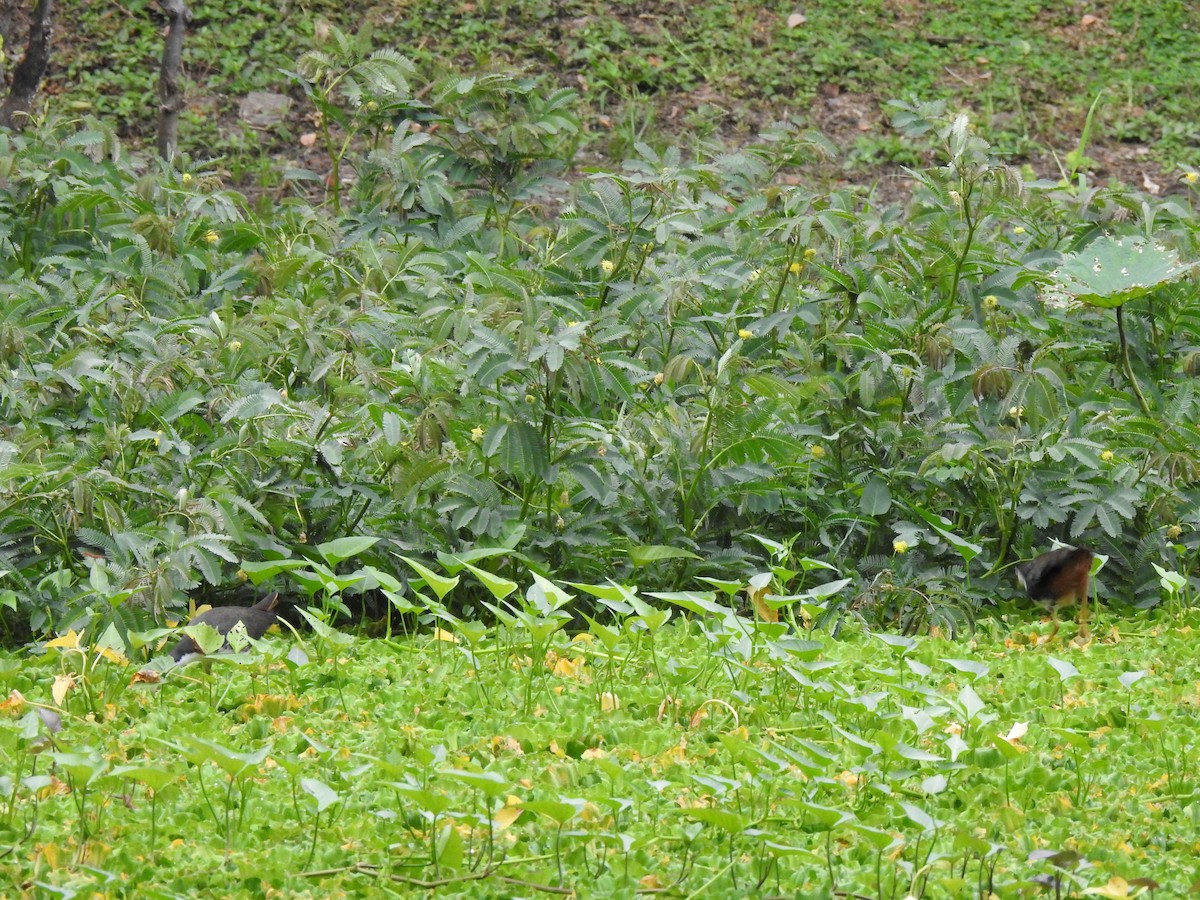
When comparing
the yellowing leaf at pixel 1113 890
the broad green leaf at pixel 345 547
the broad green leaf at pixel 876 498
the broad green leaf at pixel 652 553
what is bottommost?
the broad green leaf at pixel 652 553

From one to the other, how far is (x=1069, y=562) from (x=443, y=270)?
8.29 ft

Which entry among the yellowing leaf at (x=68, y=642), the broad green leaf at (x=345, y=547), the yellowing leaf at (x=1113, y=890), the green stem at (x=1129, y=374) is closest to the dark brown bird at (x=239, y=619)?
the broad green leaf at (x=345, y=547)

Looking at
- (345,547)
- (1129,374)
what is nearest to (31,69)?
(345,547)

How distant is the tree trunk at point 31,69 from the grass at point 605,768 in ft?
11.9

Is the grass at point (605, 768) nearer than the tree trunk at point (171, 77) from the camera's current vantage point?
Yes

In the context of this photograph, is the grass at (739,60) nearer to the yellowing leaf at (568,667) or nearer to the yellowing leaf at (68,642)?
the yellowing leaf at (568,667)

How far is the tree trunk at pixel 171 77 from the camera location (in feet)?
18.8

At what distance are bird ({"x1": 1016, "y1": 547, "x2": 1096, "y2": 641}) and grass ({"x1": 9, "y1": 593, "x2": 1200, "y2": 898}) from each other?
243 millimetres

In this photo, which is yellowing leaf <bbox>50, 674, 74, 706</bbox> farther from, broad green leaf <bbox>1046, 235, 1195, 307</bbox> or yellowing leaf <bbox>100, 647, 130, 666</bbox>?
broad green leaf <bbox>1046, 235, 1195, 307</bbox>

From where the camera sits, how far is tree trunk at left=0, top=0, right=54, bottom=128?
5.52m

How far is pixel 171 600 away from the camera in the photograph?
2.81 meters

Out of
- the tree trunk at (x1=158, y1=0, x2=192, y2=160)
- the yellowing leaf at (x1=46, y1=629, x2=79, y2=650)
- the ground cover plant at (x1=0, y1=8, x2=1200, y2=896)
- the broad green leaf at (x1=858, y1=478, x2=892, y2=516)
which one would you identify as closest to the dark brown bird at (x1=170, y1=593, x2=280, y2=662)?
the ground cover plant at (x1=0, y1=8, x2=1200, y2=896)

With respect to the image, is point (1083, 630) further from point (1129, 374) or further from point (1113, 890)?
point (1113, 890)

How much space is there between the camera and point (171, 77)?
5750 millimetres
